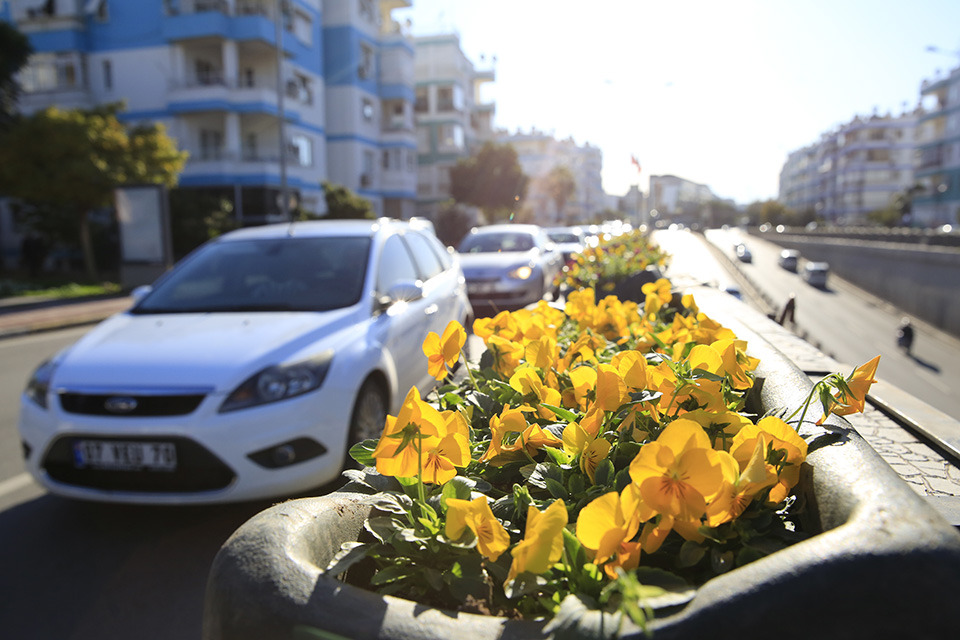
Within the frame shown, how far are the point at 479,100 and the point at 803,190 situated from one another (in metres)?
94.6

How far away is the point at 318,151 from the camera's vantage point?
35438mm

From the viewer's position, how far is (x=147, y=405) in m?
3.44

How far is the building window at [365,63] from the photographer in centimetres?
4009

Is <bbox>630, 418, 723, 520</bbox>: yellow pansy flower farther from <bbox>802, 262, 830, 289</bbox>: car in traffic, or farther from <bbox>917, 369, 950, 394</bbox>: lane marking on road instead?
<bbox>802, 262, 830, 289</bbox>: car in traffic

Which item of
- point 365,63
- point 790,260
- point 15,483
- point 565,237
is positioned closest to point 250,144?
point 365,63

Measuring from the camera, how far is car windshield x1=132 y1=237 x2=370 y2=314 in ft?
14.8

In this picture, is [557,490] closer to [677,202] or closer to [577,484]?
[577,484]

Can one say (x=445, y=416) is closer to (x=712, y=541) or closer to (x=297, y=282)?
(x=712, y=541)

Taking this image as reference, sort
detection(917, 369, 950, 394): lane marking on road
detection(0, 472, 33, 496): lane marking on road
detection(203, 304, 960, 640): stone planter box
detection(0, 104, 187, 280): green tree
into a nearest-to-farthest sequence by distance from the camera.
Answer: detection(203, 304, 960, 640): stone planter box
detection(0, 472, 33, 496): lane marking on road
detection(0, 104, 187, 280): green tree
detection(917, 369, 950, 394): lane marking on road

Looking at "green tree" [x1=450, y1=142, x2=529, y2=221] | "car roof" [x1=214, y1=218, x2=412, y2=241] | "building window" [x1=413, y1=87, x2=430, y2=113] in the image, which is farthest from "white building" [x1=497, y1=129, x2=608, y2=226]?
"car roof" [x1=214, y1=218, x2=412, y2=241]

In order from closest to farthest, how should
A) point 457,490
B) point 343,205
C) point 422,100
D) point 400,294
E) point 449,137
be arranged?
1. point 457,490
2. point 400,294
3. point 343,205
4. point 449,137
5. point 422,100

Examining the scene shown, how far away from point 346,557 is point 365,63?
43536 mm

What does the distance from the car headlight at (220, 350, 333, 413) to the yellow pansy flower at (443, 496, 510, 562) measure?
267 centimetres

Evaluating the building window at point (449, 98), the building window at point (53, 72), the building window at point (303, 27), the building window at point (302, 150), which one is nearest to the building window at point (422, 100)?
the building window at point (449, 98)
